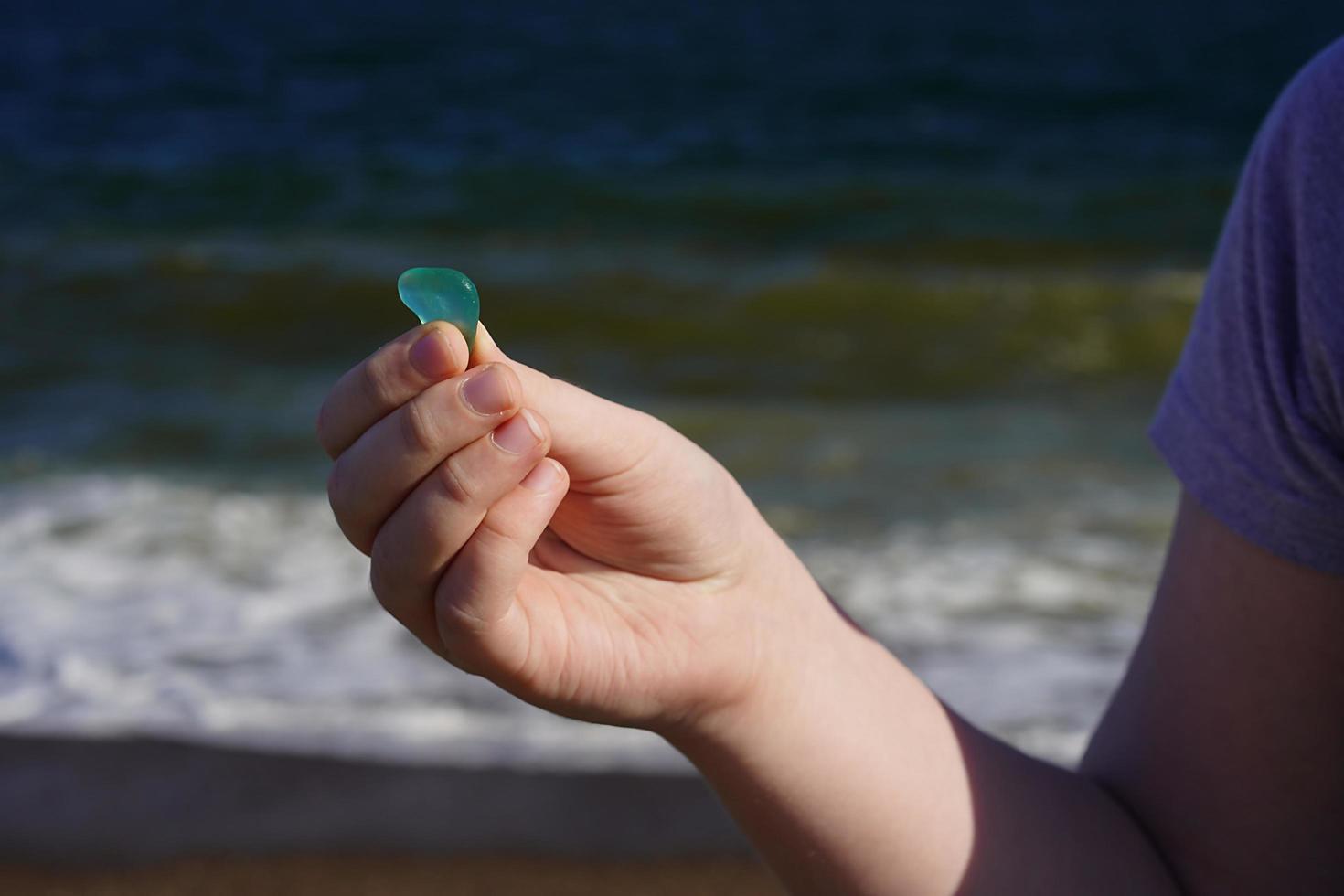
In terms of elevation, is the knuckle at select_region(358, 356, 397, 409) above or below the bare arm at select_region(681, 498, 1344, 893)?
above

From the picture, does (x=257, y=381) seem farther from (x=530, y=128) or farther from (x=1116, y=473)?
(x=530, y=128)

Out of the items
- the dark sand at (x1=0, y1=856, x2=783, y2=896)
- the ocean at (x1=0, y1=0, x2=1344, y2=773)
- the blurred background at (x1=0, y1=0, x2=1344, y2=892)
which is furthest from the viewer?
the ocean at (x1=0, y1=0, x2=1344, y2=773)

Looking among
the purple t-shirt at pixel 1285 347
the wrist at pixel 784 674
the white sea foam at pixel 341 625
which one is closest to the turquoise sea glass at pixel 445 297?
the wrist at pixel 784 674

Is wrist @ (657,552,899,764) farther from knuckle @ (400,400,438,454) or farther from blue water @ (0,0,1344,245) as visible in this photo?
blue water @ (0,0,1344,245)

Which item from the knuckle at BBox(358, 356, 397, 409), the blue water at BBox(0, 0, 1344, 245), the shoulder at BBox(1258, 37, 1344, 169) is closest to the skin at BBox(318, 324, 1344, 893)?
the knuckle at BBox(358, 356, 397, 409)

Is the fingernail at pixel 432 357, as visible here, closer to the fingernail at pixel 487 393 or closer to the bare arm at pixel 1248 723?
the fingernail at pixel 487 393

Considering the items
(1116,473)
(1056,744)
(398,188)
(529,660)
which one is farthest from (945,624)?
(398,188)
